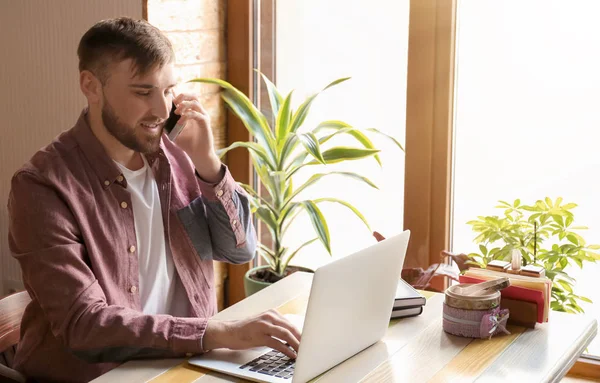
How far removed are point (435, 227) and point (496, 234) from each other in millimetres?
385

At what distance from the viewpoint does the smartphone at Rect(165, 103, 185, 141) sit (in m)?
2.13

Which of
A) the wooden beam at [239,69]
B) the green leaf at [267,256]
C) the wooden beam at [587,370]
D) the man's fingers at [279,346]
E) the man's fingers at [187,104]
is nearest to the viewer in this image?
the man's fingers at [279,346]

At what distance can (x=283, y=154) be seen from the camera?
3.31 m

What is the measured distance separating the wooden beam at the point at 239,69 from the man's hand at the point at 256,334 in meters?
1.96

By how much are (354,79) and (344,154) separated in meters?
0.39

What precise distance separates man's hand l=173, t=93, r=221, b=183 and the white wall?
4.45 ft

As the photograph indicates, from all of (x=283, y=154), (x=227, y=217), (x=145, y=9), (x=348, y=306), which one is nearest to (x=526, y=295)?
(x=348, y=306)

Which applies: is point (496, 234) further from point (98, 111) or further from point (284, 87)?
point (98, 111)

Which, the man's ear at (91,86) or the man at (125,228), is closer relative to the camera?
the man at (125,228)

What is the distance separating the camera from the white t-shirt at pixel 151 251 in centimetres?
211

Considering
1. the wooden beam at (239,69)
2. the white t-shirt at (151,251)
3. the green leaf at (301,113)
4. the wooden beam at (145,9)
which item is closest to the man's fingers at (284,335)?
the white t-shirt at (151,251)

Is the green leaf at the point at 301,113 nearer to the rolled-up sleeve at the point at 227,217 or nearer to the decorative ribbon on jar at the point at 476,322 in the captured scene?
the rolled-up sleeve at the point at 227,217

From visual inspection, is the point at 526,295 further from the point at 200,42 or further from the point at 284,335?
the point at 200,42

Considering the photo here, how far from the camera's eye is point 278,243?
3404 millimetres
